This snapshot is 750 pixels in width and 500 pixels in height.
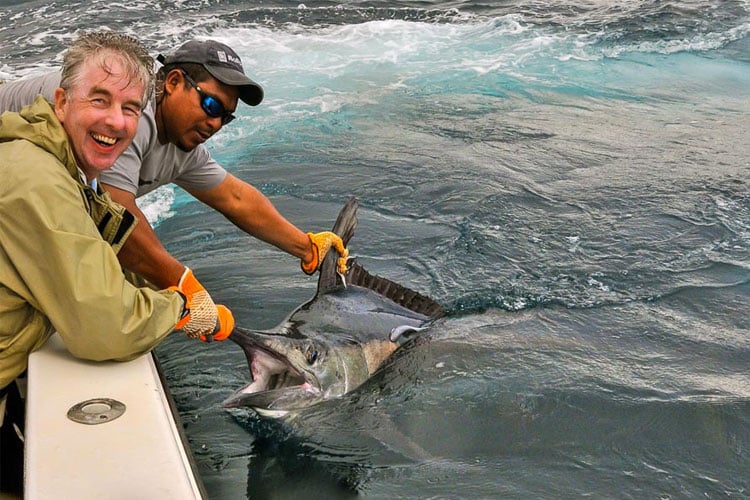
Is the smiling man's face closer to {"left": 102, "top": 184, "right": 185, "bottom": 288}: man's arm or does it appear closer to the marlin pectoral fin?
{"left": 102, "top": 184, "right": 185, "bottom": 288}: man's arm

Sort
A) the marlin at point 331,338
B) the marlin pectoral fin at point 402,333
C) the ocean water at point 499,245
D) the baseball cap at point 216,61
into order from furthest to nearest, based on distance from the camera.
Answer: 1. the marlin pectoral fin at point 402,333
2. the baseball cap at point 216,61
3. the ocean water at point 499,245
4. the marlin at point 331,338

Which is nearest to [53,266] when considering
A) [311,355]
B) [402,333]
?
[311,355]

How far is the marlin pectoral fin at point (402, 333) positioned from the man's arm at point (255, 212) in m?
0.66

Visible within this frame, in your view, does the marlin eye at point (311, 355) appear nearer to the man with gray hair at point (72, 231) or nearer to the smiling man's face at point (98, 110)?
the man with gray hair at point (72, 231)

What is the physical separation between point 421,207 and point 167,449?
451 cm

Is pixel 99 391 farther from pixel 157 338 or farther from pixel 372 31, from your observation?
pixel 372 31

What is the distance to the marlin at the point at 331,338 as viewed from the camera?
11.0ft

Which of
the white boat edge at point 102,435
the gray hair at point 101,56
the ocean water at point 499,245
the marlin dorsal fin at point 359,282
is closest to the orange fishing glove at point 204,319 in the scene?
the white boat edge at point 102,435

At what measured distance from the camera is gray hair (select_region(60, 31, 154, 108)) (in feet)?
8.79

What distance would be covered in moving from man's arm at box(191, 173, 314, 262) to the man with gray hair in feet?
5.41

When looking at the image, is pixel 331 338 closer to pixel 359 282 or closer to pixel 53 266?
pixel 359 282

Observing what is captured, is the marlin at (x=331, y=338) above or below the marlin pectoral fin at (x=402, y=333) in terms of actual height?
above

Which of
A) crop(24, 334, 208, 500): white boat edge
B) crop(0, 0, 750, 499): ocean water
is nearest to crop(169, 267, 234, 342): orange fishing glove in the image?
crop(24, 334, 208, 500): white boat edge

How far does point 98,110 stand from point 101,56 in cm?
16
